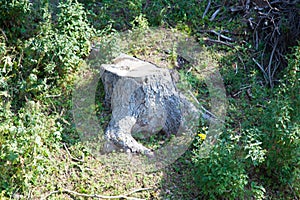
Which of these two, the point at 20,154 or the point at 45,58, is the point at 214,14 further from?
the point at 20,154

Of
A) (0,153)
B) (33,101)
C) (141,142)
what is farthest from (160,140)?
(0,153)

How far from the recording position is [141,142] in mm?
4984

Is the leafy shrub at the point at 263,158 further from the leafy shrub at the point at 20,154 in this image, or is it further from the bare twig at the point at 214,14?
the bare twig at the point at 214,14

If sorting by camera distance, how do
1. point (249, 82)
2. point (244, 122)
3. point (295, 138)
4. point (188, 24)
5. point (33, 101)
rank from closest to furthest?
point (295, 138), point (33, 101), point (244, 122), point (249, 82), point (188, 24)

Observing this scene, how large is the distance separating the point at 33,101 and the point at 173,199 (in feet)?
5.59

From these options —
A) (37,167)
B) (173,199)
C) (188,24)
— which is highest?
(188,24)

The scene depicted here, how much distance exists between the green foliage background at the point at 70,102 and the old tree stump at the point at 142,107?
0.34m

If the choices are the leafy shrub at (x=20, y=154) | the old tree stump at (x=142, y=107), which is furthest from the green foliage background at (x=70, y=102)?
the old tree stump at (x=142, y=107)

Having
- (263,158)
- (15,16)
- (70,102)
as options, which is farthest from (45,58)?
(263,158)

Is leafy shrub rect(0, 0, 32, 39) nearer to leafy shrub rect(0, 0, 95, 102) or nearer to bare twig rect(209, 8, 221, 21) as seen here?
leafy shrub rect(0, 0, 95, 102)

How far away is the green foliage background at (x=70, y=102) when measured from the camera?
4.30 metres

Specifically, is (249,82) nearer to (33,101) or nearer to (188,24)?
(188,24)

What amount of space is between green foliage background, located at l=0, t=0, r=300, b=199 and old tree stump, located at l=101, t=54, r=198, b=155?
1.12 feet

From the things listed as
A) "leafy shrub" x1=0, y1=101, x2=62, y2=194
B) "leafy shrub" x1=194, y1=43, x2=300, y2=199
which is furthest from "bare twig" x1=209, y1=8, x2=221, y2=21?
"leafy shrub" x1=0, y1=101, x2=62, y2=194
